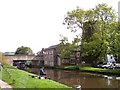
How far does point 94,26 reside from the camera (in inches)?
2785

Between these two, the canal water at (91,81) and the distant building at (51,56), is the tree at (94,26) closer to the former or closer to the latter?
the canal water at (91,81)

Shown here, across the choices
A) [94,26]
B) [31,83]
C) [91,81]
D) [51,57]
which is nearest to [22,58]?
[51,57]

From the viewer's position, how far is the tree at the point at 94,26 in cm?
6562

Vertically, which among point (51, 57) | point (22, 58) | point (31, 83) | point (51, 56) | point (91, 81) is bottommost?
point (91, 81)

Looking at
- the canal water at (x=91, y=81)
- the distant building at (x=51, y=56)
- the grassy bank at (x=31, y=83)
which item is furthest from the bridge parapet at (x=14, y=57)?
the grassy bank at (x=31, y=83)

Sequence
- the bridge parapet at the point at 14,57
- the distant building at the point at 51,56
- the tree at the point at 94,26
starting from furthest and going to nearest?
1. the distant building at the point at 51,56
2. the bridge parapet at the point at 14,57
3. the tree at the point at 94,26

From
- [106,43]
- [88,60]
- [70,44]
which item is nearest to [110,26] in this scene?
[106,43]

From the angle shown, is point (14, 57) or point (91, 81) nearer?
point (91, 81)

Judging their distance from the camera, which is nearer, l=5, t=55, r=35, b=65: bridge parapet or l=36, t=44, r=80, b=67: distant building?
l=36, t=44, r=80, b=67: distant building

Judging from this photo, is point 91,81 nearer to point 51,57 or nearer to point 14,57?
point 14,57

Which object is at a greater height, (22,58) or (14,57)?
(14,57)

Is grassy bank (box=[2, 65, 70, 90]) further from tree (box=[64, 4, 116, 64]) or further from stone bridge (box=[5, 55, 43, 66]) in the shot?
stone bridge (box=[5, 55, 43, 66])

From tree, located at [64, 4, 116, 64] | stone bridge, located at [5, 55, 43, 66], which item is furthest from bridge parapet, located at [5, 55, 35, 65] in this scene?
tree, located at [64, 4, 116, 64]

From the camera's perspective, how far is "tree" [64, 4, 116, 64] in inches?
2584
